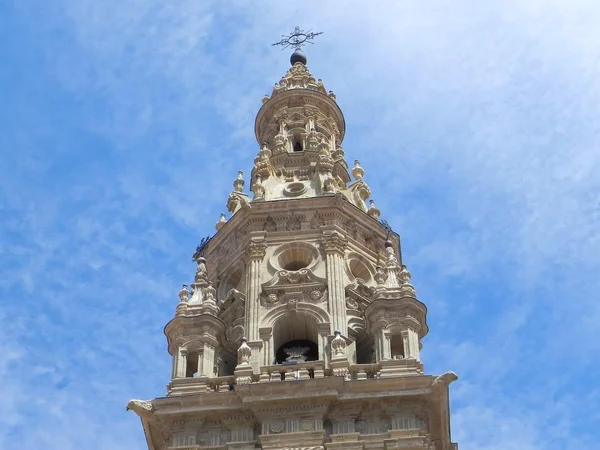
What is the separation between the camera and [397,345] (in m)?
38.8

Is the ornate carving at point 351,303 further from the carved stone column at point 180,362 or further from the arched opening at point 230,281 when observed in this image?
the carved stone column at point 180,362

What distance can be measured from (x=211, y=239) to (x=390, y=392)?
43.0 feet

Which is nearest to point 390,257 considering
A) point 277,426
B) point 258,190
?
point 258,190

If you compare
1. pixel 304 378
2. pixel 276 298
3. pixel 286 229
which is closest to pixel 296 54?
pixel 286 229

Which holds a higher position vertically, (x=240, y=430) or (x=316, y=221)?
(x=316, y=221)

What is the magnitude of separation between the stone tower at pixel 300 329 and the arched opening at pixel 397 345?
0.14ft

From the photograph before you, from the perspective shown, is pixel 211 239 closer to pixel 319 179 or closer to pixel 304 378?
pixel 319 179

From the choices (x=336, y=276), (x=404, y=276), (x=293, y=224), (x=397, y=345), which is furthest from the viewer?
(x=293, y=224)

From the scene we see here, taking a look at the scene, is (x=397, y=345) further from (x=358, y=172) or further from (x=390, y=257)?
(x=358, y=172)

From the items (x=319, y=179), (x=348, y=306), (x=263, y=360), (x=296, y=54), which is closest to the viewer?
(x=263, y=360)

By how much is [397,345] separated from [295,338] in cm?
422

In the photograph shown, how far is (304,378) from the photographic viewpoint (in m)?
36.4

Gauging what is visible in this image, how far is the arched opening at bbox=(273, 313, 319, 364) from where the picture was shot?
40.3m

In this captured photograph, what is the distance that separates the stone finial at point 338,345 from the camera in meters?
37.6
